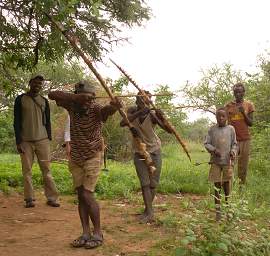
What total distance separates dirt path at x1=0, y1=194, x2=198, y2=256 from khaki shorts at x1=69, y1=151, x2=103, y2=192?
68 centimetres

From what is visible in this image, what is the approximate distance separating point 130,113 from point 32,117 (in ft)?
5.61

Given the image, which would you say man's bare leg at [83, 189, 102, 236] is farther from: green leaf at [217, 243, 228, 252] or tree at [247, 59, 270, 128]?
tree at [247, 59, 270, 128]

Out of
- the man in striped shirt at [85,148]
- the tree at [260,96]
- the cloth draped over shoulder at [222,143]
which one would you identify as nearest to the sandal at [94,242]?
the man in striped shirt at [85,148]

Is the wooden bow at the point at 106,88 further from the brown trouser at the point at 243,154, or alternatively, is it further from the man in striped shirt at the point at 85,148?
the brown trouser at the point at 243,154

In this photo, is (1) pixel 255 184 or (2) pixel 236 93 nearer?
(2) pixel 236 93

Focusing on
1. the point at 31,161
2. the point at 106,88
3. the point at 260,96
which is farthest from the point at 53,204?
the point at 260,96

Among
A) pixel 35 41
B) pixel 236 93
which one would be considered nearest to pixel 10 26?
pixel 35 41

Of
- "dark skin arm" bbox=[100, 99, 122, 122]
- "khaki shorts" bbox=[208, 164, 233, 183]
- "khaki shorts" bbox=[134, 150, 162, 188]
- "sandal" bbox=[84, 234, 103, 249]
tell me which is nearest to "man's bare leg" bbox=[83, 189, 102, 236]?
"sandal" bbox=[84, 234, 103, 249]

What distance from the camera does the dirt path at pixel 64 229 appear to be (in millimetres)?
5102

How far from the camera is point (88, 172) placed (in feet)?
17.0

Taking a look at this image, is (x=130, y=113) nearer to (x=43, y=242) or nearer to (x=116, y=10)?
(x=43, y=242)

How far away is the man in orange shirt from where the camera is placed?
24.6ft

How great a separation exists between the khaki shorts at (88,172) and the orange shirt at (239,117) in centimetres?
302

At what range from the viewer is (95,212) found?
5.15m
